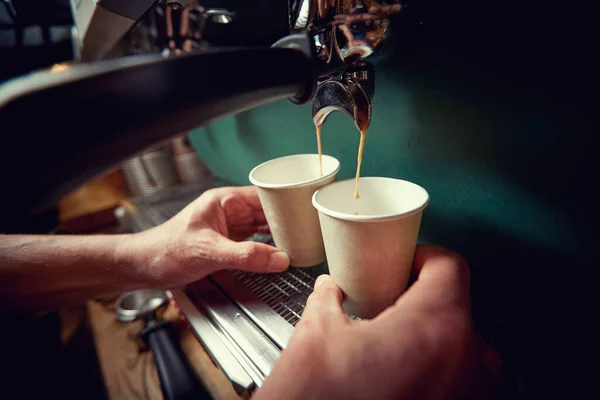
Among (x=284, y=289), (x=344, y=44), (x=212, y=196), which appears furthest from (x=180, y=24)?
(x=284, y=289)

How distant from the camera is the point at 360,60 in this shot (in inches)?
18.9

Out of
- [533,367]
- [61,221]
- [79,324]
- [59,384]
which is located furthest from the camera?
[61,221]

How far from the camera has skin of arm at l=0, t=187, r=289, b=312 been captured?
0.59 metres

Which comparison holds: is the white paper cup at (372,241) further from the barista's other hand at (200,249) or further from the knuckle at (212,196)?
the knuckle at (212,196)

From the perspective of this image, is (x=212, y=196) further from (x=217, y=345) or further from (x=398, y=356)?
(x=398, y=356)

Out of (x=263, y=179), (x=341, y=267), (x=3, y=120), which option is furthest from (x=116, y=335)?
(x=3, y=120)

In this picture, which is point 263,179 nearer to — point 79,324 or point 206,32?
point 206,32

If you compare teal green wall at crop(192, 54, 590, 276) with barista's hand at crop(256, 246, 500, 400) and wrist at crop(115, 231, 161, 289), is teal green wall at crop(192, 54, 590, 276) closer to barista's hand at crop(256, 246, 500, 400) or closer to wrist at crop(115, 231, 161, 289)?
barista's hand at crop(256, 246, 500, 400)

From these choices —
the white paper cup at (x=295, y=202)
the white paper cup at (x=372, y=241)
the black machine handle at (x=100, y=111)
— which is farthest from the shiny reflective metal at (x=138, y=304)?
the black machine handle at (x=100, y=111)

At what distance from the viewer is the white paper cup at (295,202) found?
1.70ft

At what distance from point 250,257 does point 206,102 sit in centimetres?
34

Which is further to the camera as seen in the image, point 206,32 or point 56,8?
point 56,8

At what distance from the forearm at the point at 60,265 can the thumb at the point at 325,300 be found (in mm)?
376

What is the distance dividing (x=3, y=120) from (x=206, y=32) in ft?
2.55
